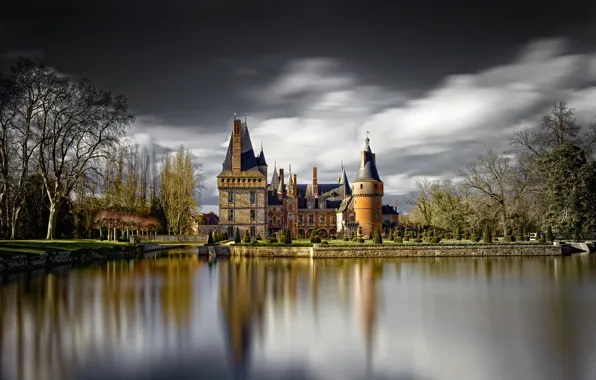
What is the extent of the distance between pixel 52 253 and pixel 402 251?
17358 mm

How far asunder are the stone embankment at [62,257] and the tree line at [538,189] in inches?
884

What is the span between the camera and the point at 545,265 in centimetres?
2170

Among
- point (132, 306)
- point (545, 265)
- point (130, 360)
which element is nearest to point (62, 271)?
point (132, 306)

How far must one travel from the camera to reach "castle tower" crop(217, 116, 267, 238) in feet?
140

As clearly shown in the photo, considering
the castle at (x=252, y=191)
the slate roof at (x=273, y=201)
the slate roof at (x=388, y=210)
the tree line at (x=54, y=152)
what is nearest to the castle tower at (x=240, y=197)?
the castle at (x=252, y=191)

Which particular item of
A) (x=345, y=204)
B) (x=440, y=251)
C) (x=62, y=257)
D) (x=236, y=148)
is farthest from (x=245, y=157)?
(x=62, y=257)

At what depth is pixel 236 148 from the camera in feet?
140

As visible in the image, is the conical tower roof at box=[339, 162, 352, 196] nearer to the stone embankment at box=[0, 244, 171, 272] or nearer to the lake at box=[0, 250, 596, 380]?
the stone embankment at box=[0, 244, 171, 272]

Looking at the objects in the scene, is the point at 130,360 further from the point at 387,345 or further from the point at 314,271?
the point at 314,271

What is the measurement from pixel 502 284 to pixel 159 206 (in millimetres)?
33838

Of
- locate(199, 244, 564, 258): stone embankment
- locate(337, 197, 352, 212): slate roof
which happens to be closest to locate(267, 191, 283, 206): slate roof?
locate(337, 197, 352, 212): slate roof

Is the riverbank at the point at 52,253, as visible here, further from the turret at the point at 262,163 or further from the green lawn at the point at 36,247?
the turret at the point at 262,163

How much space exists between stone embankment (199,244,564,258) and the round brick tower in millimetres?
14993

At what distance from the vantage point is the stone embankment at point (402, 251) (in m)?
27.2
